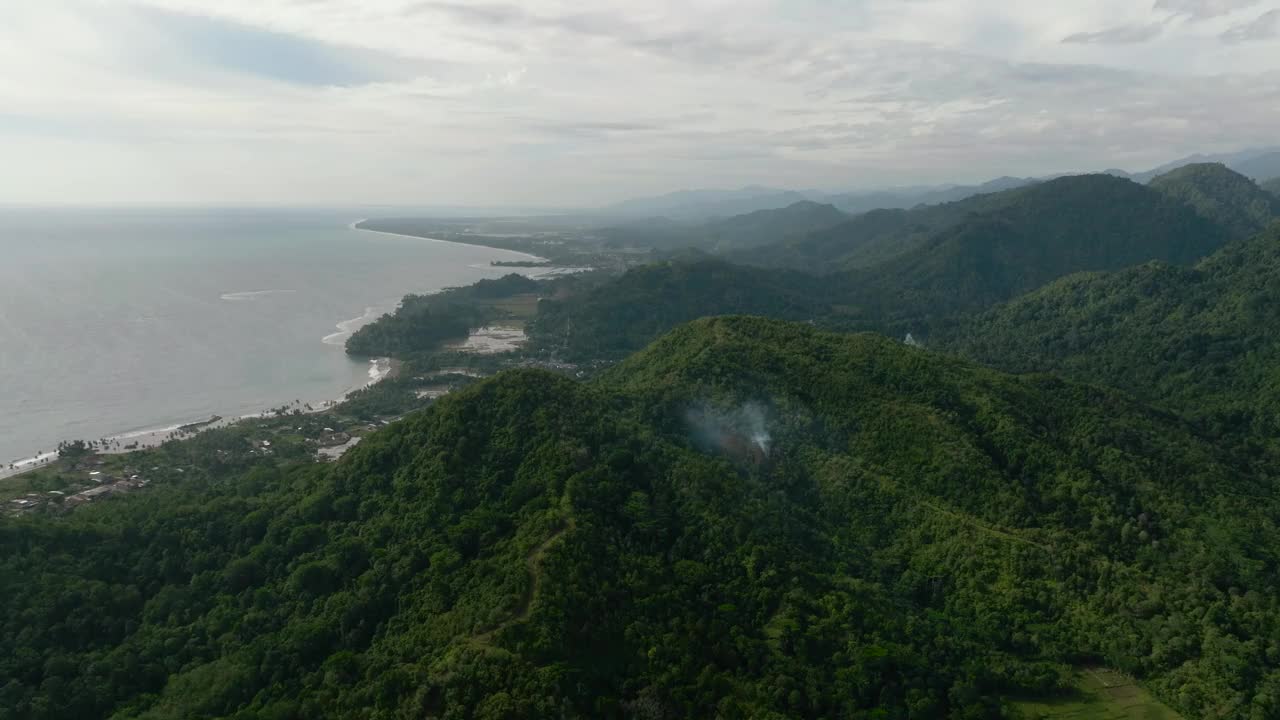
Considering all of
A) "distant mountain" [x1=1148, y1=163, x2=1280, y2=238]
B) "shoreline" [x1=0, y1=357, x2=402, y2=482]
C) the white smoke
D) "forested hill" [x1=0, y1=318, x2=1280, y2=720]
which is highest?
"distant mountain" [x1=1148, y1=163, x2=1280, y2=238]

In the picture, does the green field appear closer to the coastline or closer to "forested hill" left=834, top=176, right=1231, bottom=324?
the coastline

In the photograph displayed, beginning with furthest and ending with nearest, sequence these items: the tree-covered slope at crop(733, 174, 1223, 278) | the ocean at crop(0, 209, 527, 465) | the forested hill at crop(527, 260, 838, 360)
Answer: the tree-covered slope at crop(733, 174, 1223, 278)
the forested hill at crop(527, 260, 838, 360)
the ocean at crop(0, 209, 527, 465)

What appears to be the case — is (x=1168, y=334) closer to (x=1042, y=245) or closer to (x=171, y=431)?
(x=1042, y=245)

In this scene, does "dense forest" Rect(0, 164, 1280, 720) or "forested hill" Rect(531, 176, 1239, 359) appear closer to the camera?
"dense forest" Rect(0, 164, 1280, 720)

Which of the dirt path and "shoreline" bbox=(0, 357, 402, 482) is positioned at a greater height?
the dirt path

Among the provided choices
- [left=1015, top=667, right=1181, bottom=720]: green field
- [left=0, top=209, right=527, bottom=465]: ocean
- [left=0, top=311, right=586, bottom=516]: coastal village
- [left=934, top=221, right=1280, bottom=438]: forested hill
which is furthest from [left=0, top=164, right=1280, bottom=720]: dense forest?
[left=0, top=209, right=527, bottom=465]: ocean

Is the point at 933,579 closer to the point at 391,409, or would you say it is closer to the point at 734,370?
the point at 734,370

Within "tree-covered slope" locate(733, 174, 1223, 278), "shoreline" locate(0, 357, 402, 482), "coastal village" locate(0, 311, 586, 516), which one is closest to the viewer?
"coastal village" locate(0, 311, 586, 516)

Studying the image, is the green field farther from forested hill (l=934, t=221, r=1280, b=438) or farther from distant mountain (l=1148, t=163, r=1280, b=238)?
distant mountain (l=1148, t=163, r=1280, b=238)
